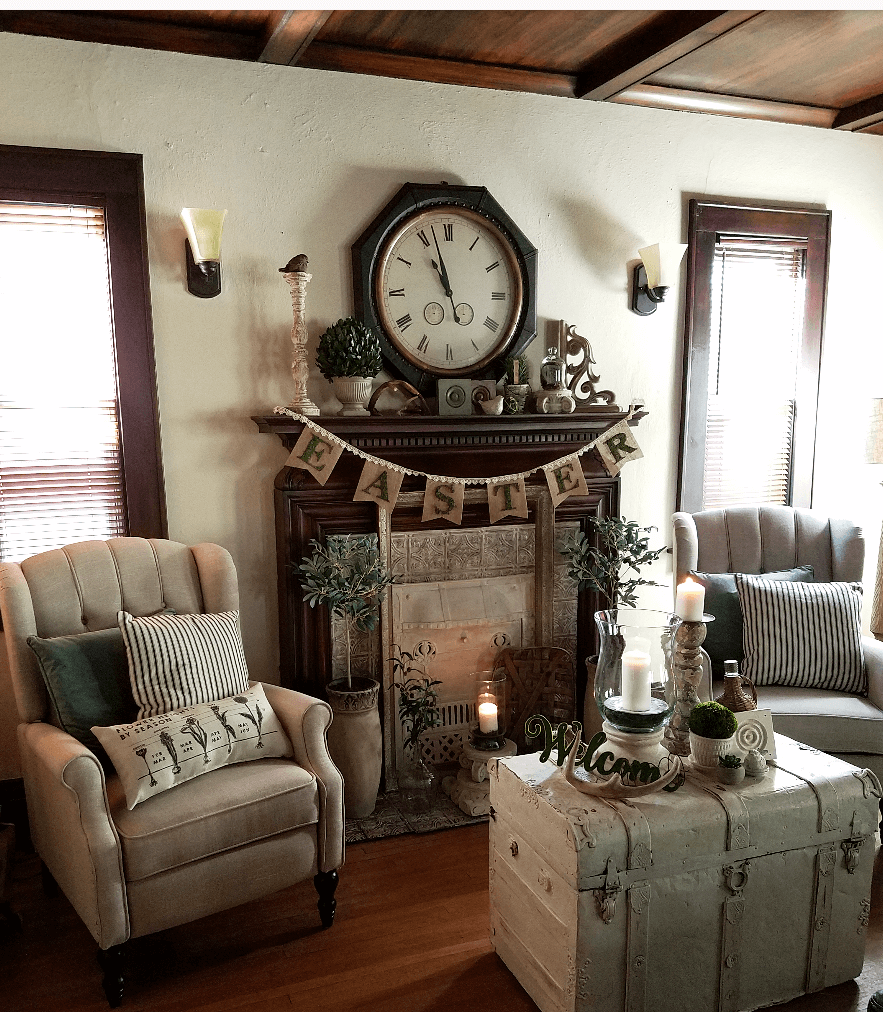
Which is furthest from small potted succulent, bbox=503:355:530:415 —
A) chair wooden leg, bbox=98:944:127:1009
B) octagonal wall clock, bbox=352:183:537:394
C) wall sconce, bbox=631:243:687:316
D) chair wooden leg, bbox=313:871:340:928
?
chair wooden leg, bbox=98:944:127:1009

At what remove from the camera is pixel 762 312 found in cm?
381

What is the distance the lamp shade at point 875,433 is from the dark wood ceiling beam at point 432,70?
67.1 inches

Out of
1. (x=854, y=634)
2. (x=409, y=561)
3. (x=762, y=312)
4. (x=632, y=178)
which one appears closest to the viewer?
(x=854, y=634)

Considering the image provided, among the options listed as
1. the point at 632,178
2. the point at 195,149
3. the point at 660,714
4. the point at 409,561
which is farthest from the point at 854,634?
the point at 195,149

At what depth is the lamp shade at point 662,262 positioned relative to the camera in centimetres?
345

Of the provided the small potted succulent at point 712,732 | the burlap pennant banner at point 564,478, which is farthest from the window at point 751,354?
the small potted succulent at point 712,732

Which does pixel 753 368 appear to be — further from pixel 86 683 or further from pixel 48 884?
pixel 48 884

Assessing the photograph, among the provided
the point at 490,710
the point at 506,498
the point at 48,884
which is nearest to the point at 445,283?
the point at 506,498

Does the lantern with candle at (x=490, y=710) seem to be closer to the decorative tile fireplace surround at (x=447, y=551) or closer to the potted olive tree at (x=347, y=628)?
the decorative tile fireplace surround at (x=447, y=551)

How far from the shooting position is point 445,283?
3.29m

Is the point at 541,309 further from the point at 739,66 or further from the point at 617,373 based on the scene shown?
the point at 739,66

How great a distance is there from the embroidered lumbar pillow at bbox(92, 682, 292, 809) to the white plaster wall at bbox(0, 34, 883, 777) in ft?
2.45

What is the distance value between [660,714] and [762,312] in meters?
2.38

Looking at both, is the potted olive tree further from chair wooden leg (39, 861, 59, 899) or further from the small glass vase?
the small glass vase
